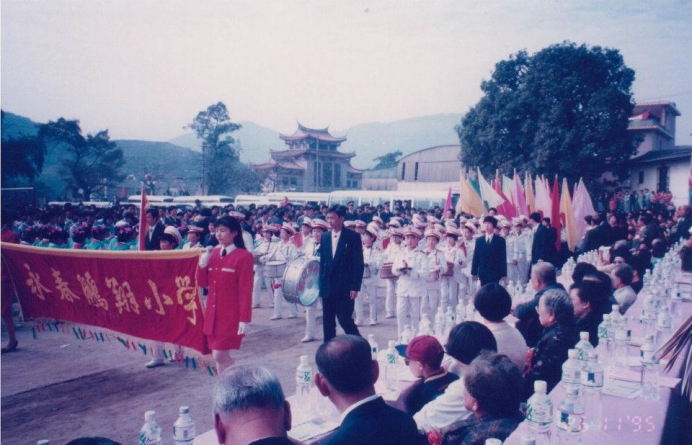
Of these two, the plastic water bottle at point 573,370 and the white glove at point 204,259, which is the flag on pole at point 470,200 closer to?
the white glove at point 204,259

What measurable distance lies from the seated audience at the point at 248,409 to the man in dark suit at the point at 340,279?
14.9ft

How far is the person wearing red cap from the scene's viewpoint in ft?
9.82

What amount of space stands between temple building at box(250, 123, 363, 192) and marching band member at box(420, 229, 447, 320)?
4248 centimetres

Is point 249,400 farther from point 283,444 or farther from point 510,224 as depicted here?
point 510,224

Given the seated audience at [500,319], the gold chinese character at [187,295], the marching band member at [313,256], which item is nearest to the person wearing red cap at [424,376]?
the seated audience at [500,319]

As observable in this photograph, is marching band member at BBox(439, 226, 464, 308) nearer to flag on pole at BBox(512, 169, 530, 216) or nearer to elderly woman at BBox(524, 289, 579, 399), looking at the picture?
flag on pole at BBox(512, 169, 530, 216)

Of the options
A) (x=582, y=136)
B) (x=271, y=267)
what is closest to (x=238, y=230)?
(x=271, y=267)

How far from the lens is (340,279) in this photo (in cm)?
659

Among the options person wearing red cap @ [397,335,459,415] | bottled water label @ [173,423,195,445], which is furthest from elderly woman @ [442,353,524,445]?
bottled water label @ [173,423,195,445]

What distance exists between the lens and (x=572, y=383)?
309 cm

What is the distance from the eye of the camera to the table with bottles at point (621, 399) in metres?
2.67

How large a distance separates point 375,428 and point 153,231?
710cm

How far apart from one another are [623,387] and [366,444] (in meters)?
2.13


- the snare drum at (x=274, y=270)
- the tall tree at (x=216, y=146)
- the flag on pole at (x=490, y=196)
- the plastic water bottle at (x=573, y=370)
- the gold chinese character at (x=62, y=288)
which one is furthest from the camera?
the tall tree at (x=216, y=146)
